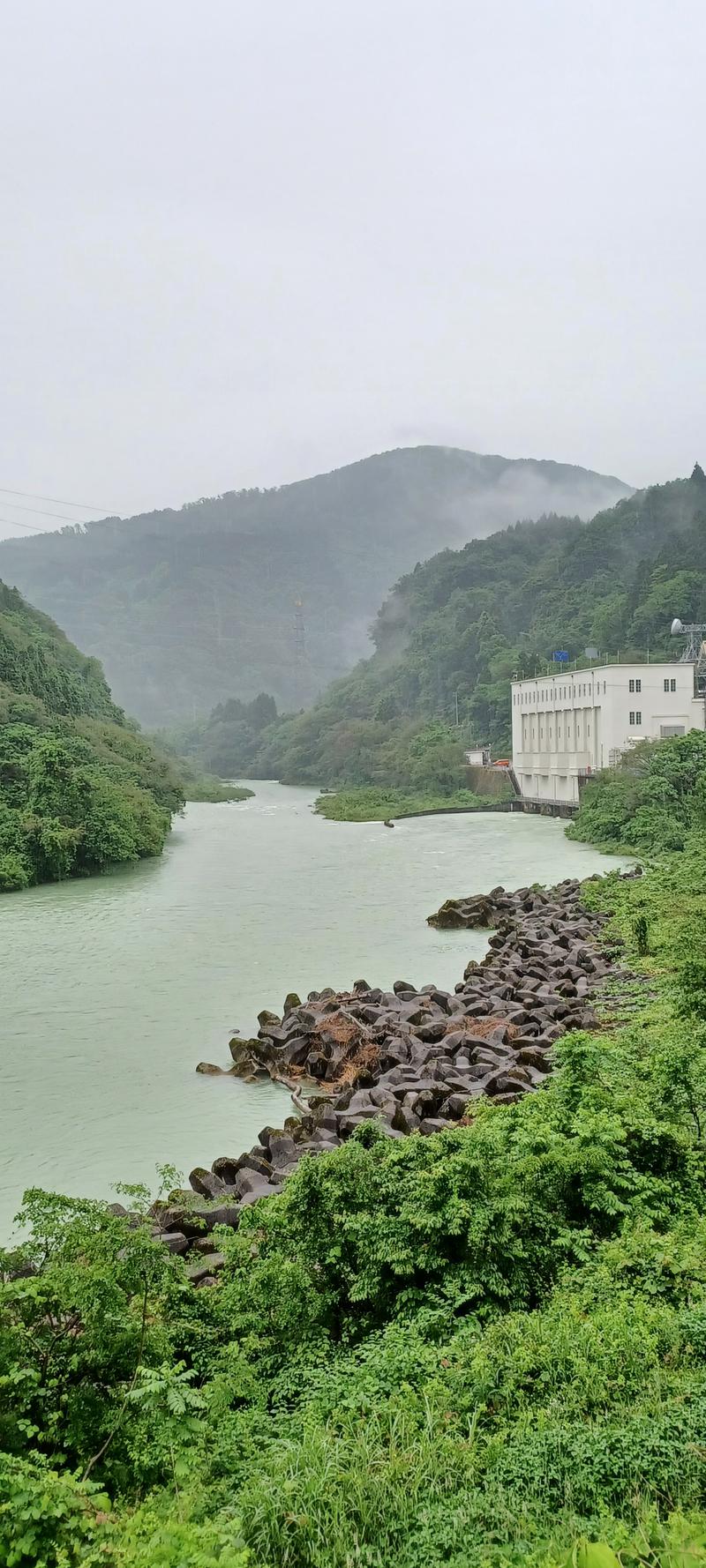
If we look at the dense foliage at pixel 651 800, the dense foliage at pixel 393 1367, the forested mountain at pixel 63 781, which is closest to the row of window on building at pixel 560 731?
the dense foliage at pixel 651 800

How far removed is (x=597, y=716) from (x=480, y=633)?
148 feet

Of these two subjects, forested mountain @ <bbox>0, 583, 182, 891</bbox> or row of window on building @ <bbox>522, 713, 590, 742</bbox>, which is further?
row of window on building @ <bbox>522, 713, 590, 742</bbox>

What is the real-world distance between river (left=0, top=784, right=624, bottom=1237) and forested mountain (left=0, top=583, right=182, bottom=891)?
1040 millimetres

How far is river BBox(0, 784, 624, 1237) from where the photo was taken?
9.51m

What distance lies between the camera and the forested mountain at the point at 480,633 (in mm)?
67131

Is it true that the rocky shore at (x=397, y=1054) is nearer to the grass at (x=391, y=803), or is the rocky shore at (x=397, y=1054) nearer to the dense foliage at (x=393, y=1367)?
the dense foliage at (x=393, y=1367)

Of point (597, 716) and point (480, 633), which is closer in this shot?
point (597, 716)

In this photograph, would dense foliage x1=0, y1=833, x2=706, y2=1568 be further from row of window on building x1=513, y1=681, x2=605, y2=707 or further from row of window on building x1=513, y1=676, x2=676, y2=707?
row of window on building x1=513, y1=681, x2=605, y2=707

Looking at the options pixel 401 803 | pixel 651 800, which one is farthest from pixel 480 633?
pixel 651 800

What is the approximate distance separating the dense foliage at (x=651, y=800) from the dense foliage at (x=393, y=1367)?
72.6 feet

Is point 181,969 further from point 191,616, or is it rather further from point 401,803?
point 191,616

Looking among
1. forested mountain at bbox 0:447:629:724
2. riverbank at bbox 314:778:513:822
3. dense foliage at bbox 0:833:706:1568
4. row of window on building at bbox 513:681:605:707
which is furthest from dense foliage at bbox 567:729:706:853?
forested mountain at bbox 0:447:629:724

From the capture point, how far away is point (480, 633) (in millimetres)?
90188

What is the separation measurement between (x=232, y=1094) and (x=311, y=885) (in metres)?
15.5
